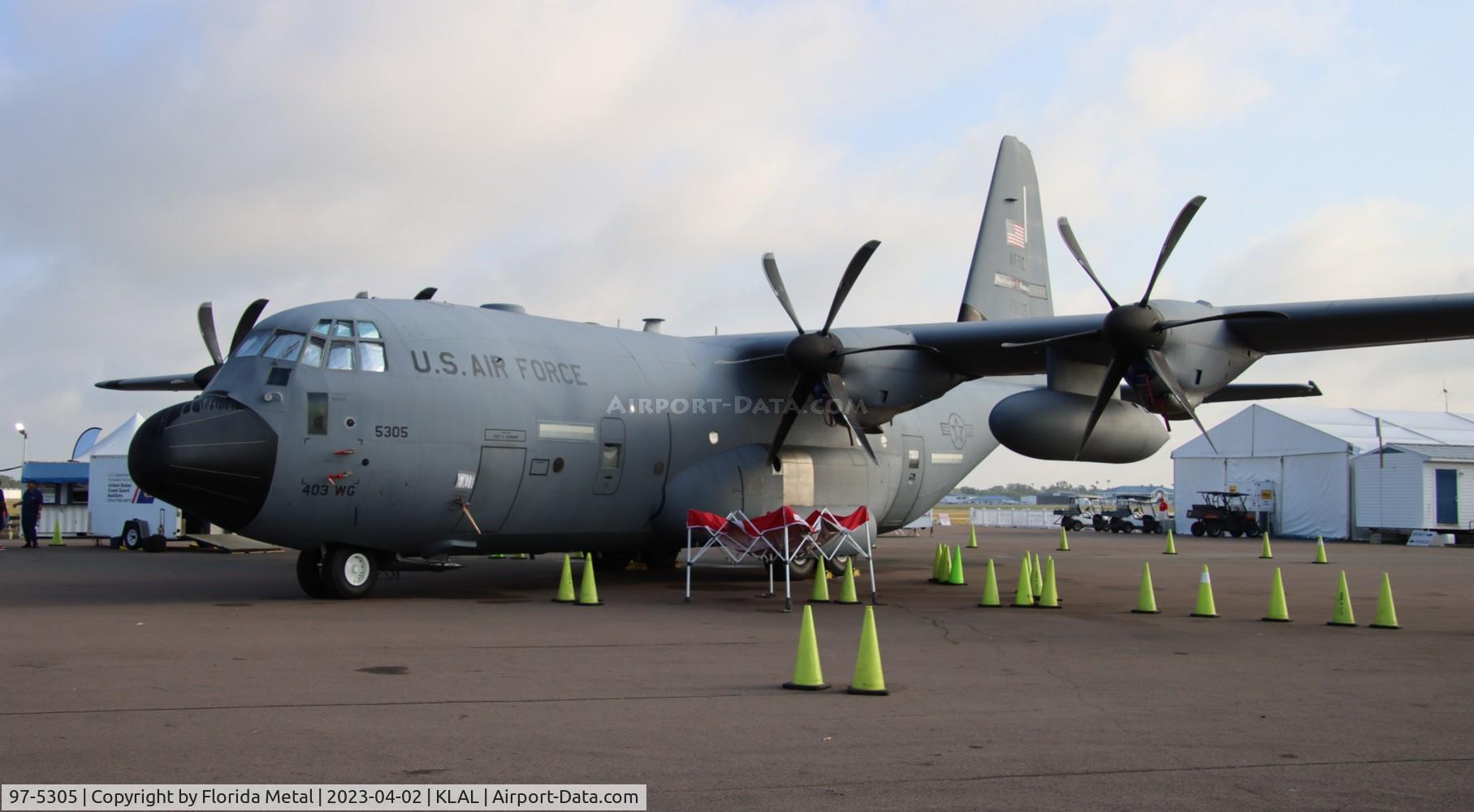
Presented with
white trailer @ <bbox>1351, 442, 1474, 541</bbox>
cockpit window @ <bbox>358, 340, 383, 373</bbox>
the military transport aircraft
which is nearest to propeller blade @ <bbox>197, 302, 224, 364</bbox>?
the military transport aircraft

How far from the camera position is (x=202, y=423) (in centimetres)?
1335

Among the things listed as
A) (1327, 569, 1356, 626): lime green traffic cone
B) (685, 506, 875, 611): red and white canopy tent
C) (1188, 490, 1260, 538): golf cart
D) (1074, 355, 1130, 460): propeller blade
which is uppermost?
(1074, 355, 1130, 460): propeller blade

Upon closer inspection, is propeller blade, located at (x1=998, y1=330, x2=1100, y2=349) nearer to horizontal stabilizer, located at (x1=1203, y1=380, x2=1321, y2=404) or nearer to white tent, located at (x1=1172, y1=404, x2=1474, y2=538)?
horizontal stabilizer, located at (x1=1203, y1=380, x2=1321, y2=404)

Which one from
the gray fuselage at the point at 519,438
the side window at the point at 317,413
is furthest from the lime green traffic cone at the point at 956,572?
the side window at the point at 317,413

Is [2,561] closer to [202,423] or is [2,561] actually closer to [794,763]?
[202,423]

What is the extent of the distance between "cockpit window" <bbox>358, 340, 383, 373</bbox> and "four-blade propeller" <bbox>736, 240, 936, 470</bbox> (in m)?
6.26

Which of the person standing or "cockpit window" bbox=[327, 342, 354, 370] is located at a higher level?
"cockpit window" bbox=[327, 342, 354, 370]

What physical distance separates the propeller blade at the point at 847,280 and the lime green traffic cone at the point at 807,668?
9604 millimetres

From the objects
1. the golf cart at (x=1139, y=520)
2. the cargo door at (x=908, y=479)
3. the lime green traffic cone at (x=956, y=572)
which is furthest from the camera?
the golf cart at (x=1139, y=520)

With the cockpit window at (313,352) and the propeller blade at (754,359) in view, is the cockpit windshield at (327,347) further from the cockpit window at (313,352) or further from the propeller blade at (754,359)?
the propeller blade at (754,359)

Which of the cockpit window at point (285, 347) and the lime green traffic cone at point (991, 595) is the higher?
the cockpit window at point (285, 347)

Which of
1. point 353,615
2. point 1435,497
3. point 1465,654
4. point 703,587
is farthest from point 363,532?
point 1435,497

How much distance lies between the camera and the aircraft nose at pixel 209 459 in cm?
1317

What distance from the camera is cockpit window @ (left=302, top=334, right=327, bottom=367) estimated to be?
14.1 metres
